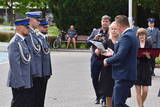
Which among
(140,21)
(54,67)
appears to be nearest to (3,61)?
(54,67)

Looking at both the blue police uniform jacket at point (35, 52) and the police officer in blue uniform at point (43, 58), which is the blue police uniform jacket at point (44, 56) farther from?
the blue police uniform jacket at point (35, 52)

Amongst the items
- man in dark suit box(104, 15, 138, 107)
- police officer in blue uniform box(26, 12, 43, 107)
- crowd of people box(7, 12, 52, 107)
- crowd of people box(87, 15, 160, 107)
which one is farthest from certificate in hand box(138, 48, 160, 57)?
police officer in blue uniform box(26, 12, 43, 107)

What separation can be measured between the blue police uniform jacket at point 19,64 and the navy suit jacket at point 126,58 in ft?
4.33

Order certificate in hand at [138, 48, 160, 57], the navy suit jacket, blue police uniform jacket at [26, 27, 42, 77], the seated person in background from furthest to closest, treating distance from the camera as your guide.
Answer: the seated person in background < certificate in hand at [138, 48, 160, 57] < blue police uniform jacket at [26, 27, 42, 77] < the navy suit jacket

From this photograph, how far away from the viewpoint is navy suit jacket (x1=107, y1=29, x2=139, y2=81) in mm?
8438

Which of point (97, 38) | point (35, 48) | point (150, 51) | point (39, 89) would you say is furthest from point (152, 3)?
point (35, 48)

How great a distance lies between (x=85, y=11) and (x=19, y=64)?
27160 mm

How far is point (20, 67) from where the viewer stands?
7.95m

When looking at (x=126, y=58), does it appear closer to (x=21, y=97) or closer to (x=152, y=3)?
(x=21, y=97)

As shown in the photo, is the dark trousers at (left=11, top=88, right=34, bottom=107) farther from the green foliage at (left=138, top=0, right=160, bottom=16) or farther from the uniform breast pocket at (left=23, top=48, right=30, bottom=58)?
the green foliage at (left=138, top=0, right=160, bottom=16)

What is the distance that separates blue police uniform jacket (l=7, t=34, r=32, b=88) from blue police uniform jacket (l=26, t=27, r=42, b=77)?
621mm

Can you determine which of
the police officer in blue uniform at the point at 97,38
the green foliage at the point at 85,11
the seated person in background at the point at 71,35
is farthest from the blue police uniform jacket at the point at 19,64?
the green foliage at the point at 85,11

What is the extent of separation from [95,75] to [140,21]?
94.3ft

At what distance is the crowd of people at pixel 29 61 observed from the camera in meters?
7.93
